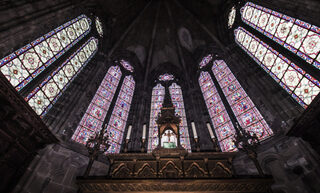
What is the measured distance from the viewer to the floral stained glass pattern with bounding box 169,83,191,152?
864 cm

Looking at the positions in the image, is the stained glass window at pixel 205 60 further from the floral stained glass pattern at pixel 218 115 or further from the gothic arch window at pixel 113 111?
the gothic arch window at pixel 113 111

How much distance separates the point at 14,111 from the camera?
4.57 m

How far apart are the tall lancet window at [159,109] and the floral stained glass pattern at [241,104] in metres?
2.85

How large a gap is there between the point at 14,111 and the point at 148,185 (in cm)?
428

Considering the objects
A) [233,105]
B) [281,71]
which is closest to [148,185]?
[233,105]

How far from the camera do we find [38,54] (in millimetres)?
6660

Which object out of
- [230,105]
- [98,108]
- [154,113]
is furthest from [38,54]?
[230,105]

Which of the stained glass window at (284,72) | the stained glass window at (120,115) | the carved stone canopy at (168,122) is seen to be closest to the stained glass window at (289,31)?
the stained glass window at (284,72)

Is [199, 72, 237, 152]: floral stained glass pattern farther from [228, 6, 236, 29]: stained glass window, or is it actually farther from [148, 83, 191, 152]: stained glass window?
[228, 6, 236, 29]: stained glass window

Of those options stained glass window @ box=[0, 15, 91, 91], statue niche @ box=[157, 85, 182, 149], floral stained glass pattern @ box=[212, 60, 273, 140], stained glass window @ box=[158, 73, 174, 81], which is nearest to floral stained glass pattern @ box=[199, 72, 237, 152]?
floral stained glass pattern @ box=[212, 60, 273, 140]

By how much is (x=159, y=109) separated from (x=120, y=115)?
8.35 feet

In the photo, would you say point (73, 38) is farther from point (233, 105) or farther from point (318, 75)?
point (318, 75)

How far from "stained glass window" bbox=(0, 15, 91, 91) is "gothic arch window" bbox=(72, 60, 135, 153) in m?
2.83

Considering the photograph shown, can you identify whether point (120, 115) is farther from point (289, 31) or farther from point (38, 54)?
point (289, 31)
